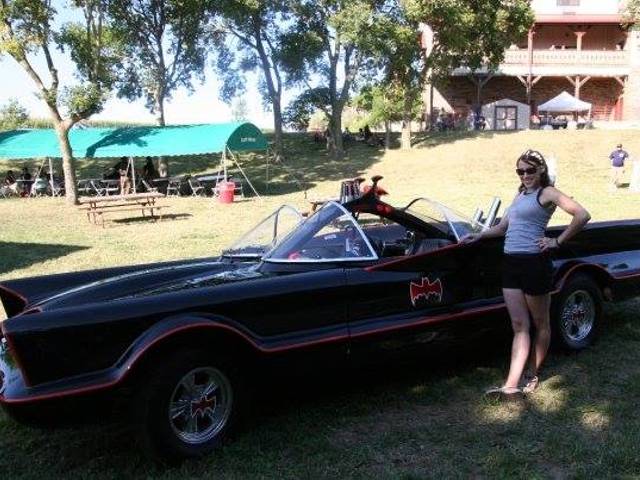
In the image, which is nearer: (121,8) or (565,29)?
(121,8)

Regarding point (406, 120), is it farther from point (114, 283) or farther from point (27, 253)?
point (114, 283)

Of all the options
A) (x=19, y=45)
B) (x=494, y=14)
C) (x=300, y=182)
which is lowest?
(x=300, y=182)

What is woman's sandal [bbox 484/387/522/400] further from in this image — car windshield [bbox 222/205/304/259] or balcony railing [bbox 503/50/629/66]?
balcony railing [bbox 503/50/629/66]

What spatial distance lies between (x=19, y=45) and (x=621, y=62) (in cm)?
3665

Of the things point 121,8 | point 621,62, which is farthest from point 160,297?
point 621,62

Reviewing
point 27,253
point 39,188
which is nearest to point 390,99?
point 39,188

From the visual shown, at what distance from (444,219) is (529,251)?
97 centimetres

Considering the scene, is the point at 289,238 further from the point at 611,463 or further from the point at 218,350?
the point at 611,463

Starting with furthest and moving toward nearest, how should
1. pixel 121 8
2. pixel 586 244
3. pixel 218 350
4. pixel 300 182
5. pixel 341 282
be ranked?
pixel 121 8 → pixel 300 182 → pixel 586 244 → pixel 341 282 → pixel 218 350

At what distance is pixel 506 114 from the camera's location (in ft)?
143

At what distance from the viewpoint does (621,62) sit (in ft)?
140

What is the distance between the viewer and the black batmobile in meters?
3.44

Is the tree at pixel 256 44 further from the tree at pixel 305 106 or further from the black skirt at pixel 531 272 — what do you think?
the black skirt at pixel 531 272

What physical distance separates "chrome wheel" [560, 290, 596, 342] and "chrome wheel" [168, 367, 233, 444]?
2.96 meters
